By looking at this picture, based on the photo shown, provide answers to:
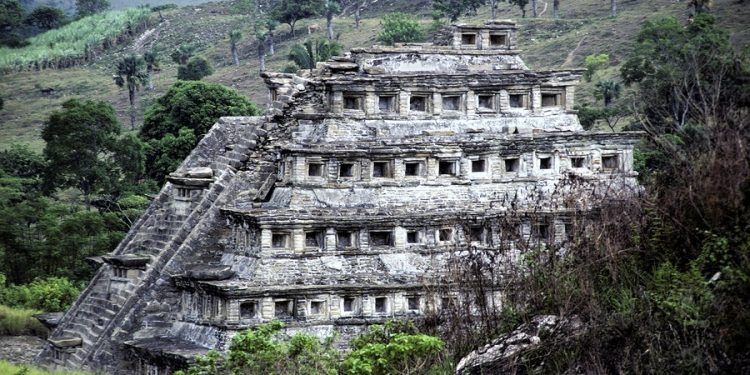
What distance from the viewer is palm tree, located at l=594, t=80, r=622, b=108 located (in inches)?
3059

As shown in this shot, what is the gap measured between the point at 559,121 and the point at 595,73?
4633 centimetres

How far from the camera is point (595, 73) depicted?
8744cm

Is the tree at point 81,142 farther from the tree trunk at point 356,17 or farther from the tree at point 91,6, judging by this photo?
→ the tree at point 91,6

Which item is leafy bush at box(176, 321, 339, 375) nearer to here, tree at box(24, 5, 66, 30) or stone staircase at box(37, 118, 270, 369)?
stone staircase at box(37, 118, 270, 369)

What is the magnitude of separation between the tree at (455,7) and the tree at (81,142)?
3542cm

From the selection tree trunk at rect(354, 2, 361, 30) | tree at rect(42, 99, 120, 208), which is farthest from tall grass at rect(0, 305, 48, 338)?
tree trunk at rect(354, 2, 361, 30)

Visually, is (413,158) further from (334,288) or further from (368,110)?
(334,288)

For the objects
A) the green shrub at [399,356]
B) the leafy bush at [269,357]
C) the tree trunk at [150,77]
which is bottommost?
the leafy bush at [269,357]

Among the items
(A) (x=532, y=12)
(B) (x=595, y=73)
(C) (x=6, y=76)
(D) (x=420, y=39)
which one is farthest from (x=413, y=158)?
(C) (x=6, y=76)

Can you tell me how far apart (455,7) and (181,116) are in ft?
127

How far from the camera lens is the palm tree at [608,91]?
7769cm

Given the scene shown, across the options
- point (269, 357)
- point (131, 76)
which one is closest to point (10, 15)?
point (131, 76)

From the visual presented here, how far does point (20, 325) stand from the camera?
4578 centimetres

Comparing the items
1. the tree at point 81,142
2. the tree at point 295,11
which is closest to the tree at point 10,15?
the tree at point 295,11
